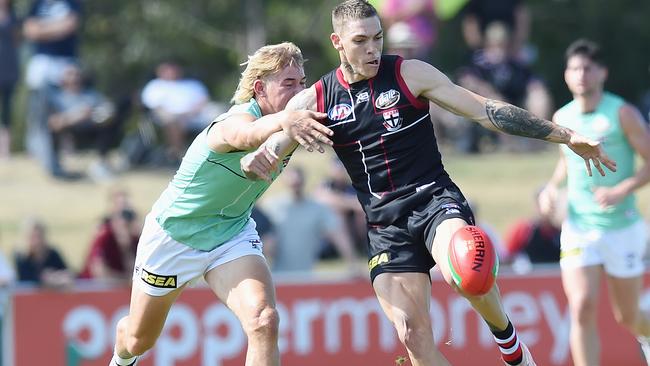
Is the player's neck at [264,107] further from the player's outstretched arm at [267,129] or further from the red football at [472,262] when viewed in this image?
the red football at [472,262]

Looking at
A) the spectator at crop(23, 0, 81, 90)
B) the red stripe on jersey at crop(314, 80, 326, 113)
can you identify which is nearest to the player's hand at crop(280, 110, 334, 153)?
the red stripe on jersey at crop(314, 80, 326, 113)

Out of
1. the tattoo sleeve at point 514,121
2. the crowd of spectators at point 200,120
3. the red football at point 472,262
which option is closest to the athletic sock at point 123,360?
the red football at point 472,262

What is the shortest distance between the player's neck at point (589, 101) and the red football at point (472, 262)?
8.75ft

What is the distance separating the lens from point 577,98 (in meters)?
8.98

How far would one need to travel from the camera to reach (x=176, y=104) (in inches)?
607

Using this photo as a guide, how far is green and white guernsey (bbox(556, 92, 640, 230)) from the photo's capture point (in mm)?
8859

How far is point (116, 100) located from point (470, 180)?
4695 mm

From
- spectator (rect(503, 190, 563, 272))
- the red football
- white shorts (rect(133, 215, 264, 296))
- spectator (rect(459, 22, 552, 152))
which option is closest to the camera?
the red football

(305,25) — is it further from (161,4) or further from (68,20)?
(68,20)

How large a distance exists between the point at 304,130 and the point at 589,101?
132 inches

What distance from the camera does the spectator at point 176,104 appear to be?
1540cm

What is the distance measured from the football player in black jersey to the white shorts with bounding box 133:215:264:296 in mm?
778

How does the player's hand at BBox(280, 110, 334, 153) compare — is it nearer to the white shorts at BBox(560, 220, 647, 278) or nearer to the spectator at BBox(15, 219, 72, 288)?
the white shorts at BBox(560, 220, 647, 278)

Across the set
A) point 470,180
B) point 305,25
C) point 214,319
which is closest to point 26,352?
point 214,319
